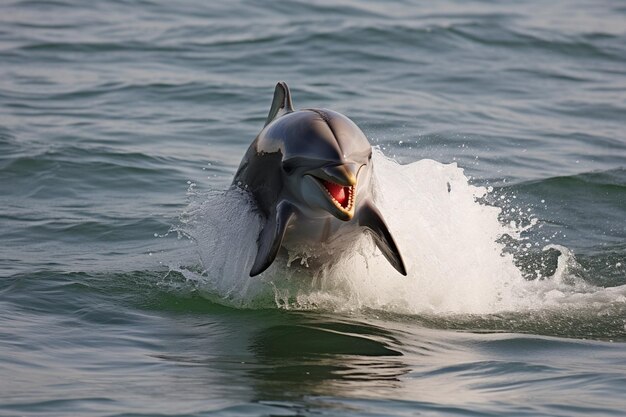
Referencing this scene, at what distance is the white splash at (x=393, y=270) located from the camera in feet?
35.1

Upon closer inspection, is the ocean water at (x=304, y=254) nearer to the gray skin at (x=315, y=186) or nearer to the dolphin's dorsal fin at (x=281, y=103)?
the gray skin at (x=315, y=186)

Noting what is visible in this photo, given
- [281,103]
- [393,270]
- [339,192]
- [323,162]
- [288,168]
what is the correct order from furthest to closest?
[281,103], [393,270], [288,168], [339,192], [323,162]

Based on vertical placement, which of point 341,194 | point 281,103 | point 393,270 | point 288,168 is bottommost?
point 393,270

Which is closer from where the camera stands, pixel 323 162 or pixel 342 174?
pixel 342 174

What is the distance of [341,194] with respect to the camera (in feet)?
31.5

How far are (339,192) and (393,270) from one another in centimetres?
170

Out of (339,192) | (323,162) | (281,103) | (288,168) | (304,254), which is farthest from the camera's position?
(281,103)

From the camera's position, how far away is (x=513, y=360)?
9.17 m

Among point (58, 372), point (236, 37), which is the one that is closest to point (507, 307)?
point (58, 372)

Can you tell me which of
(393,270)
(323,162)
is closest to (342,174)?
(323,162)

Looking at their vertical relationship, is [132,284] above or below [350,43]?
below

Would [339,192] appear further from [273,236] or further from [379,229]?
[273,236]

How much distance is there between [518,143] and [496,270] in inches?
261

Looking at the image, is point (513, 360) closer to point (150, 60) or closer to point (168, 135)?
point (168, 135)
